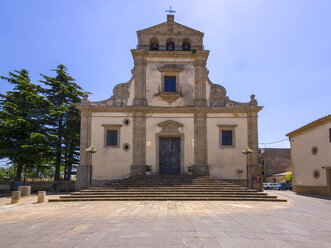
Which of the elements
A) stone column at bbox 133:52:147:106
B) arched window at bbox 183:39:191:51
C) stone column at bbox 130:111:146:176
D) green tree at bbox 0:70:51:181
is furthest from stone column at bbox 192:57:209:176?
green tree at bbox 0:70:51:181

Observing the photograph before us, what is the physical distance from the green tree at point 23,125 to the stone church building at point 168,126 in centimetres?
655

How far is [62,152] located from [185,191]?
1517cm

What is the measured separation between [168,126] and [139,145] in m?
2.76

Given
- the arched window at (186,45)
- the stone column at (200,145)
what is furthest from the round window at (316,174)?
the arched window at (186,45)

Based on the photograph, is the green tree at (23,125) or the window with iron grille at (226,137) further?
the green tree at (23,125)

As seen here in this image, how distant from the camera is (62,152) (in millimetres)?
24953

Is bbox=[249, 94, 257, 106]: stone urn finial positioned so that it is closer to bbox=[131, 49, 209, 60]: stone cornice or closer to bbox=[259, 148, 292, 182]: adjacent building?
bbox=[131, 49, 209, 60]: stone cornice

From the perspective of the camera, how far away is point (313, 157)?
19078mm

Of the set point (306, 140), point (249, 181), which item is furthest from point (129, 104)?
point (306, 140)

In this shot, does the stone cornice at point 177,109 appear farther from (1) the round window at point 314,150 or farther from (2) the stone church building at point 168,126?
(1) the round window at point 314,150

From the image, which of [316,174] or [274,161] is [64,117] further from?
[274,161]

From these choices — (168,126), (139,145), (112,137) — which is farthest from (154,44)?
(139,145)

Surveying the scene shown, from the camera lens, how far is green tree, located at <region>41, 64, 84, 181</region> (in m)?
24.7

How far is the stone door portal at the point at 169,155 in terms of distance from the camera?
1997 cm
